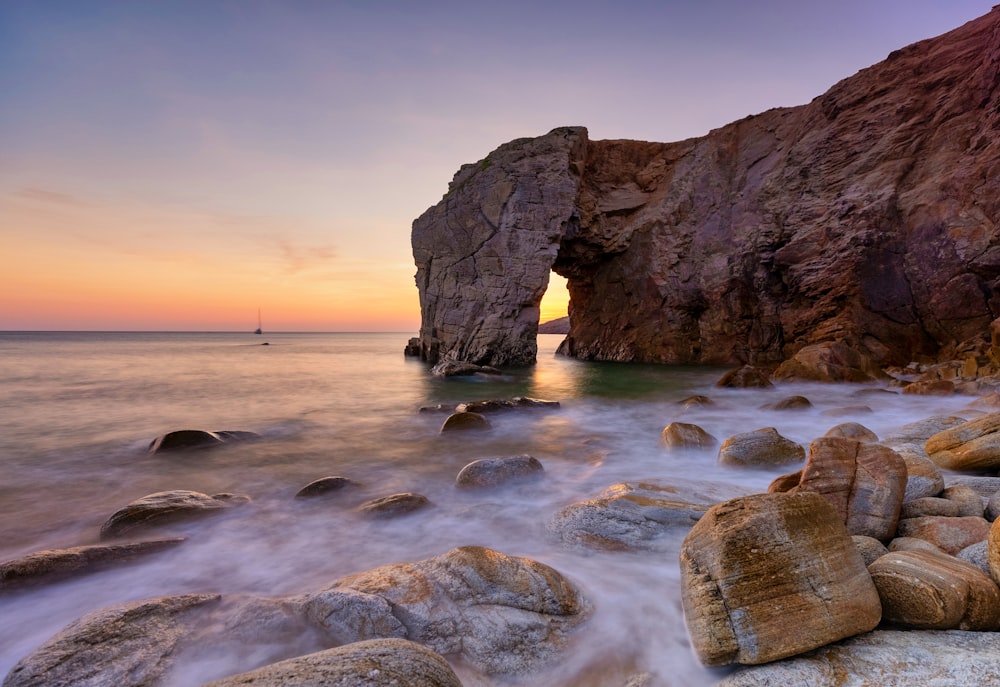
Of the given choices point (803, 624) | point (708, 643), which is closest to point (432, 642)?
point (708, 643)

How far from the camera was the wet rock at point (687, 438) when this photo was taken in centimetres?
708

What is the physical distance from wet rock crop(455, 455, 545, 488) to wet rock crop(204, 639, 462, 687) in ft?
12.3

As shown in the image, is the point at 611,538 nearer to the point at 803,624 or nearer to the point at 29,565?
the point at 803,624

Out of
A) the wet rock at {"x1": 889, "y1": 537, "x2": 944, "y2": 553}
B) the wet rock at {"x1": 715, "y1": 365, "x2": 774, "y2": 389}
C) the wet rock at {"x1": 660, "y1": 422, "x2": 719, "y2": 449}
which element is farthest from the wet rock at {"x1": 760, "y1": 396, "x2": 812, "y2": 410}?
the wet rock at {"x1": 889, "y1": 537, "x2": 944, "y2": 553}

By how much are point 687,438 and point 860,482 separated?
3693mm

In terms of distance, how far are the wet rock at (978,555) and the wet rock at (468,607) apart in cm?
223

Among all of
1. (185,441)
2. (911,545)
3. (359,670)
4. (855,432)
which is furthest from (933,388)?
(185,441)

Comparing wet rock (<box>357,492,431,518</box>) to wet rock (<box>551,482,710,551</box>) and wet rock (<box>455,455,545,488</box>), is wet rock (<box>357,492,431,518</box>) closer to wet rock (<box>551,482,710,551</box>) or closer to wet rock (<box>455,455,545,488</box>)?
wet rock (<box>455,455,545,488</box>)

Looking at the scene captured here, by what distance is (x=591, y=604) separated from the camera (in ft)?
10.4

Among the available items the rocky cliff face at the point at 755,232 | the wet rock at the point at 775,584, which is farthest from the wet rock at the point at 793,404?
the wet rock at the point at 775,584

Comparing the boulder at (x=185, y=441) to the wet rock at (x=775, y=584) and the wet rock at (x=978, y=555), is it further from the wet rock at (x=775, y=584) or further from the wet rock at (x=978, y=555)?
the wet rock at (x=978, y=555)

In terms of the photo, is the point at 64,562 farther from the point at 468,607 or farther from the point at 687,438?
the point at 687,438

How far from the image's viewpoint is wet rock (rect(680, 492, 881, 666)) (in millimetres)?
2240

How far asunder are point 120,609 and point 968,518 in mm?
5586
